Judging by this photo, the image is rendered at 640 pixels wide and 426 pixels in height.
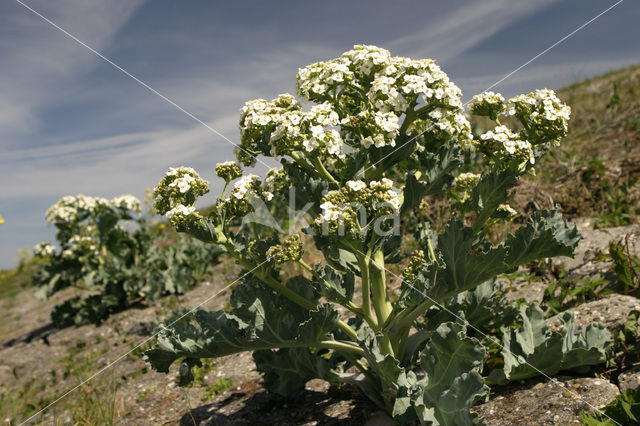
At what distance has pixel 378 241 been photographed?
3.08m

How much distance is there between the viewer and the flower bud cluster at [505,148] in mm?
3018

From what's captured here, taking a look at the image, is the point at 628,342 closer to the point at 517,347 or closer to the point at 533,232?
the point at 517,347

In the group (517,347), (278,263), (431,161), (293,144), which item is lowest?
(517,347)

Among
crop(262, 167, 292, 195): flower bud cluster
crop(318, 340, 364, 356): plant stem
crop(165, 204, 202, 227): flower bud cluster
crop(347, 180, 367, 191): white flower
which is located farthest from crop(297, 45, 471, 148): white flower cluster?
crop(318, 340, 364, 356): plant stem

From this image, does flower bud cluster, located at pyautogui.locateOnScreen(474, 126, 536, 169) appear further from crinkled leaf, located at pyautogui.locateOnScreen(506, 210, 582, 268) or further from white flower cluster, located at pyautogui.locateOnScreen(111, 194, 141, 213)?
white flower cluster, located at pyautogui.locateOnScreen(111, 194, 141, 213)

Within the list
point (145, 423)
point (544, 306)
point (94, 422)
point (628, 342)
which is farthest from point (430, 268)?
point (94, 422)

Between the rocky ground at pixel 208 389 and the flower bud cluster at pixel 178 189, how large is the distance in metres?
1.73

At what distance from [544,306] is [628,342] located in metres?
1.02

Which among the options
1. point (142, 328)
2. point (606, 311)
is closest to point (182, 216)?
point (606, 311)

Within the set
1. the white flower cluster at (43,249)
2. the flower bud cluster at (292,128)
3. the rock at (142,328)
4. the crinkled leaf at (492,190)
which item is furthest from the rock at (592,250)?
the white flower cluster at (43,249)

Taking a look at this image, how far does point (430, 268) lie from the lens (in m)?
2.83

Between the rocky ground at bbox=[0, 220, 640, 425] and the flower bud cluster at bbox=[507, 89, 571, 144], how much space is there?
151cm

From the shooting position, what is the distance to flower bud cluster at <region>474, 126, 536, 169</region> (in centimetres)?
302

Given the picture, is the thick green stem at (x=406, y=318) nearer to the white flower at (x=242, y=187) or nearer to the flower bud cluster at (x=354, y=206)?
the flower bud cluster at (x=354, y=206)
